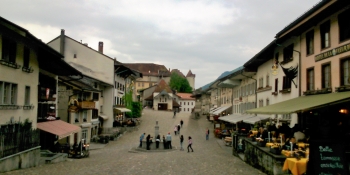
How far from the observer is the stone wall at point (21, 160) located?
16281mm

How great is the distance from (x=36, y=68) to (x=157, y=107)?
83539 millimetres

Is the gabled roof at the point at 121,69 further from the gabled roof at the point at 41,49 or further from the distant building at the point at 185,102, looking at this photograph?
the distant building at the point at 185,102

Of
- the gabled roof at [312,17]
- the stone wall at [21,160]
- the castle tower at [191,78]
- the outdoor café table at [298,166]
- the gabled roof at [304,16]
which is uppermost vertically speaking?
the castle tower at [191,78]

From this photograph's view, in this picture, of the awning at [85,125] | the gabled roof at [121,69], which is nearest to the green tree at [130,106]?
the gabled roof at [121,69]

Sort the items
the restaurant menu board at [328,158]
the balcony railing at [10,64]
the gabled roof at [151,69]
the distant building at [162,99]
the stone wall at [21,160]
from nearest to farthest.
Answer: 1. the restaurant menu board at [328,158]
2. the stone wall at [21,160]
3. the balcony railing at [10,64]
4. the distant building at [162,99]
5. the gabled roof at [151,69]

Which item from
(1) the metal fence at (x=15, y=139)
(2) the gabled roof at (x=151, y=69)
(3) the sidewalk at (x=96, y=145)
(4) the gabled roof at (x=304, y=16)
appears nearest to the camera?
(1) the metal fence at (x=15, y=139)

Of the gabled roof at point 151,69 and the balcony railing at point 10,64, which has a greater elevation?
the gabled roof at point 151,69

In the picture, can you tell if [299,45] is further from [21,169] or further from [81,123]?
[81,123]

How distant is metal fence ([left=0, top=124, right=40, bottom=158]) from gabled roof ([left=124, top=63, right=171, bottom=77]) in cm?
13840

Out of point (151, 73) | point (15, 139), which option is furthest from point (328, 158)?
point (151, 73)

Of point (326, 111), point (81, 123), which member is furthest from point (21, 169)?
point (81, 123)

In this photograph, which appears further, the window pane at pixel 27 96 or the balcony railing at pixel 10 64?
the window pane at pixel 27 96

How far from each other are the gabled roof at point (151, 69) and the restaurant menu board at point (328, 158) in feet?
490

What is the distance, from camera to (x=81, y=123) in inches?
1517
